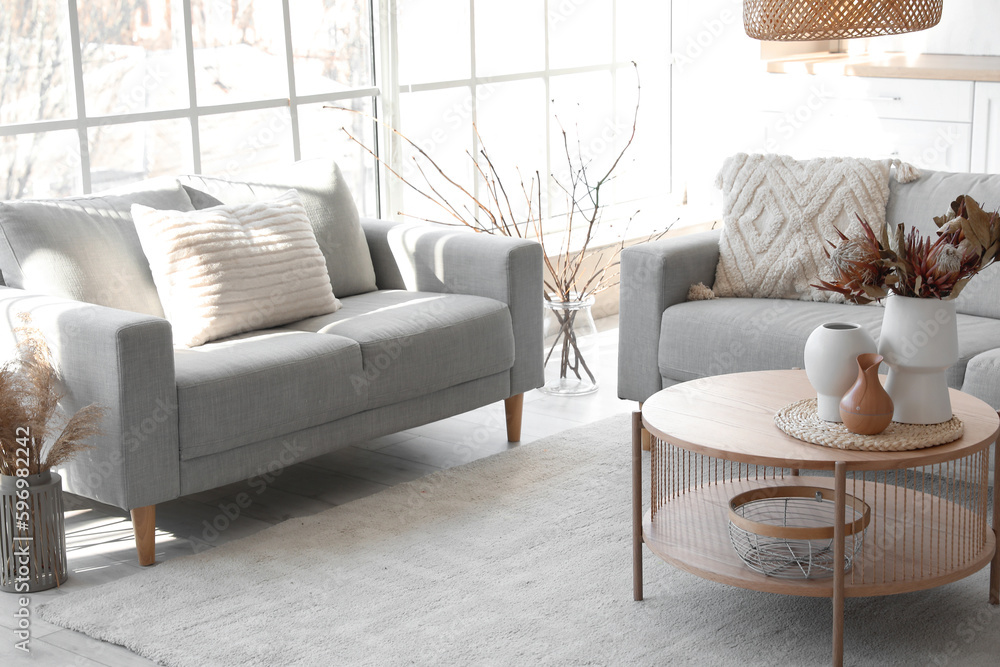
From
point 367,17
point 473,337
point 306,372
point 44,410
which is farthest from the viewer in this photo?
point 367,17

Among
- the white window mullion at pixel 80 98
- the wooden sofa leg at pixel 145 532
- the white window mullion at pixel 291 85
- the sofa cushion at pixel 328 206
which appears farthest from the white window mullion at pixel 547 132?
the wooden sofa leg at pixel 145 532

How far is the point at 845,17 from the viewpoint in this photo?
8.88ft

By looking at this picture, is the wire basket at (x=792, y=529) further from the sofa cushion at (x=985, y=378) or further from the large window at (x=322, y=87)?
the large window at (x=322, y=87)

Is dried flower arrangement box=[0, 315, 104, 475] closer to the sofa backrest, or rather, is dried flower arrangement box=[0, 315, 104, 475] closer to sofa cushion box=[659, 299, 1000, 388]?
sofa cushion box=[659, 299, 1000, 388]

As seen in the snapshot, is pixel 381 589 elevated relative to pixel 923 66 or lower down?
lower down

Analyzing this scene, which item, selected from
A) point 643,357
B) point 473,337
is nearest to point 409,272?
point 473,337

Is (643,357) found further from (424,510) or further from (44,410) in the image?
(44,410)

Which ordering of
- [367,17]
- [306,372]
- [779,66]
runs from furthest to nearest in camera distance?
[779,66] < [367,17] < [306,372]

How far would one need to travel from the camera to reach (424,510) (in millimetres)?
3174

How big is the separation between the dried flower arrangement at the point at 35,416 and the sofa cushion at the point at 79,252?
11.6 inches

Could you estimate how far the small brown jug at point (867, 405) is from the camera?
7.69 ft

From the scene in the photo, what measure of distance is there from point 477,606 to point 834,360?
36.7 inches

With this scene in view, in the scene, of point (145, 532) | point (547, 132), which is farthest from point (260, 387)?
point (547, 132)

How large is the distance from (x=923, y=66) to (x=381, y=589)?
375 cm
